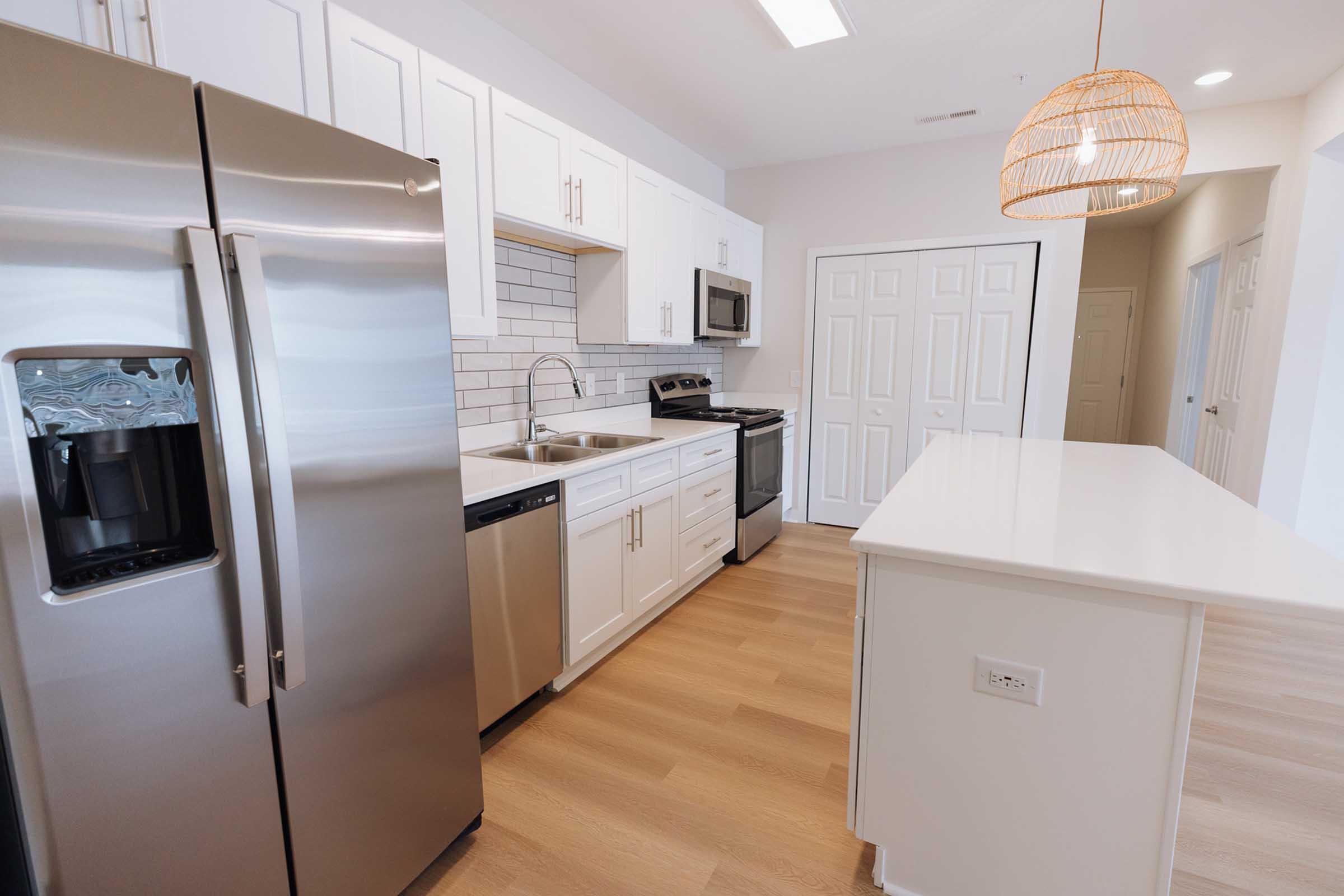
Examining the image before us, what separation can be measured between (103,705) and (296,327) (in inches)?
26.3

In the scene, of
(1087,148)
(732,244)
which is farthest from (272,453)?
(732,244)

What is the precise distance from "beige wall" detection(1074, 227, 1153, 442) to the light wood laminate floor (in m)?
4.20

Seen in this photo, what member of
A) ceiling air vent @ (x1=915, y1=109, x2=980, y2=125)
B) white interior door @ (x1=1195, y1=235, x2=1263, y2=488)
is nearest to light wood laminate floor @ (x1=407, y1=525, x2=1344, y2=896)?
white interior door @ (x1=1195, y1=235, x2=1263, y2=488)

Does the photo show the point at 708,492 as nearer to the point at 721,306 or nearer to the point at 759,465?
the point at 759,465

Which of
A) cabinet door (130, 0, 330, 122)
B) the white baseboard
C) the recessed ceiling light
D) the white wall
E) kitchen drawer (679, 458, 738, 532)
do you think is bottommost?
the white baseboard

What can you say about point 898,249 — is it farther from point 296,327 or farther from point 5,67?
point 5,67

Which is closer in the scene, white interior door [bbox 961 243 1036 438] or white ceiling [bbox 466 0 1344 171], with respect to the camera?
white ceiling [bbox 466 0 1344 171]

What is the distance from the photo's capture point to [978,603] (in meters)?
1.30

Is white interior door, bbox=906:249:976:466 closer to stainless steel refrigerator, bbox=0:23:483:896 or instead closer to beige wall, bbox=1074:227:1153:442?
beige wall, bbox=1074:227:1153:442

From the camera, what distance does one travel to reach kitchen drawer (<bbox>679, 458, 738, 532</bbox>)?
10.3ft

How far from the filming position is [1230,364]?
4020 millimetres

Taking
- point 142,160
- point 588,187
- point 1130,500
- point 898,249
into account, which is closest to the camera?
point 142,160

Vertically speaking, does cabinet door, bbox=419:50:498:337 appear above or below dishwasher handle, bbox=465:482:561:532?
above

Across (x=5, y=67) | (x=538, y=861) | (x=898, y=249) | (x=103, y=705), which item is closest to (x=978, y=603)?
(x=538, y=861)
